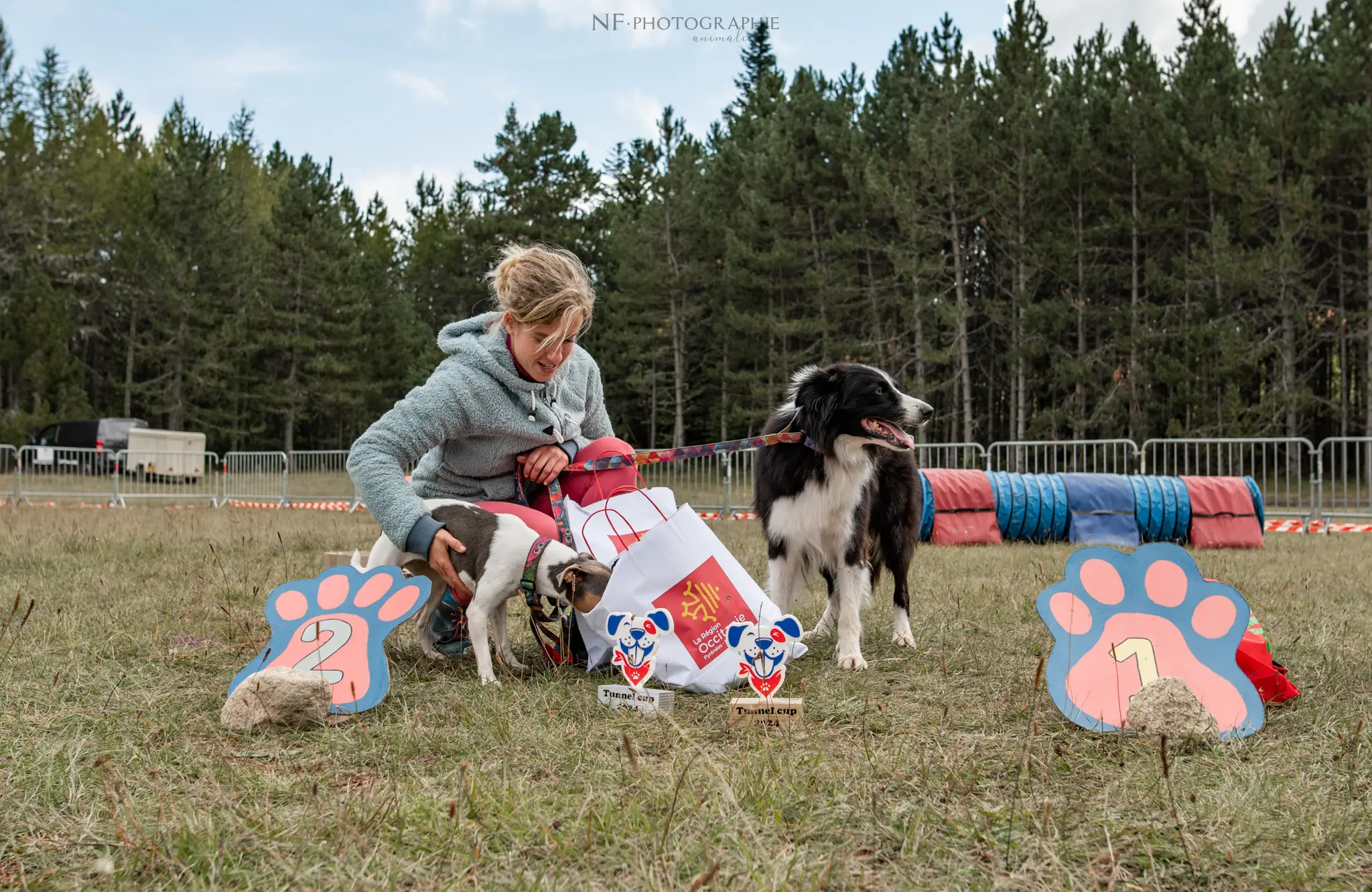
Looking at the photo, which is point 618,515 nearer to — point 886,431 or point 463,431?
point 463,431

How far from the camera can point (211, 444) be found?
121 ft

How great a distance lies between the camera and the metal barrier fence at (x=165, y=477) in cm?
1908

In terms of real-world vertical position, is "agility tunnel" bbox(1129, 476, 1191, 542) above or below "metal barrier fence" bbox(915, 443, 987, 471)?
below

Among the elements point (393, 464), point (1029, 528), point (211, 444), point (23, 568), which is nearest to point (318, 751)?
point (393, 464)

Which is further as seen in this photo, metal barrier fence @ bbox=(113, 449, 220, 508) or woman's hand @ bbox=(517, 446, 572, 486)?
metal barrier fence @ bbox=(113, 449, 220, 508)

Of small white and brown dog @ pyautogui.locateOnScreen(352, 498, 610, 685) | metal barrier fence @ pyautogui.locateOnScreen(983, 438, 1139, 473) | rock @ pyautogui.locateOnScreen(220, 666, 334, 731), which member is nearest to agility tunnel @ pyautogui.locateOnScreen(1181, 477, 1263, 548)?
metal barrier fence @ pyautogui.locateOnScreen(983, 438, 1139, 473)

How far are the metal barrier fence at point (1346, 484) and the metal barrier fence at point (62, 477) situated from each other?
20.0 m

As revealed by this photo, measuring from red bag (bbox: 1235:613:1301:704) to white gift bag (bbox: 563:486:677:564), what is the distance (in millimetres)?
1990

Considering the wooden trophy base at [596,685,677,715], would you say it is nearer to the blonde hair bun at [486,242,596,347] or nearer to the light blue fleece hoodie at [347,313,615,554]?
the light blue fleece hoodie at [347,313,615,554]

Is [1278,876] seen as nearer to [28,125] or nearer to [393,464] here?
[393,464]

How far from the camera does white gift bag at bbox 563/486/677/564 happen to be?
12.5ft

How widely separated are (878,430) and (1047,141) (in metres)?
21.2

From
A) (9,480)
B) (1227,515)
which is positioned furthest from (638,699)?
(9,480)

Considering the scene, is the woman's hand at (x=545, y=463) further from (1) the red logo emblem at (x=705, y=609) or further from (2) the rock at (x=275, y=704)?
(2) the rock at (x=275, y=704)
